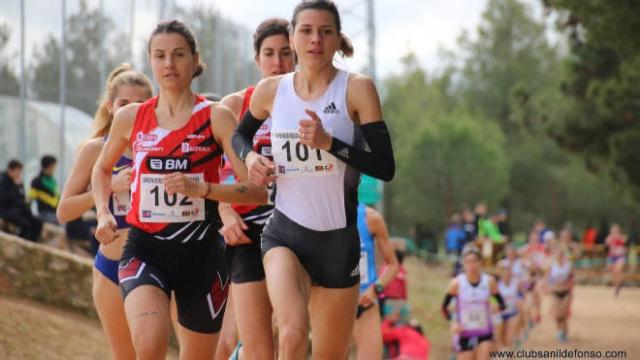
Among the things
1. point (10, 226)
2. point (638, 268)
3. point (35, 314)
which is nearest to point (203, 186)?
point (35, 314)

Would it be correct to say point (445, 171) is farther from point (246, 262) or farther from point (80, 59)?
point (246, 262)

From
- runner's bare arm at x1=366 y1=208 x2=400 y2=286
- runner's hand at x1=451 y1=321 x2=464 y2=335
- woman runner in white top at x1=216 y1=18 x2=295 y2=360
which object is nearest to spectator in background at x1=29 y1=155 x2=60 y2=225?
runner's hand at x1=451 y1=321 x2=464 y2=335

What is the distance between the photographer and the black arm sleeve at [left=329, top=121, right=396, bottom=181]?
546cm

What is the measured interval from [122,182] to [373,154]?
1832 millimetres

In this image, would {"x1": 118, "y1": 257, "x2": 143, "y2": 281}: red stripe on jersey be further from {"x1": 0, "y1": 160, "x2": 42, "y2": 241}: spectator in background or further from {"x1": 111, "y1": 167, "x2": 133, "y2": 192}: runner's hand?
{"x1": 0, "y1": 160, "x2": 42, "y2": 241}: spectator in background

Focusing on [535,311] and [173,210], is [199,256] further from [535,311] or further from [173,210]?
[535,311]

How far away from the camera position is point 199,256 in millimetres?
6012

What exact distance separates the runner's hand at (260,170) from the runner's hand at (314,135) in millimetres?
288

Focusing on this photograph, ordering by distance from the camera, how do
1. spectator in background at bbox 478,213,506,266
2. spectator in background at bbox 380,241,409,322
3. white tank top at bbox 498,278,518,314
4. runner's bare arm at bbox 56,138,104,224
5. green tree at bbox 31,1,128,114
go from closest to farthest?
runner's bare arm at bbox 56,138,104,224, spectator in background at bbox 380,241,409,322, white tank top at bbox 498,278,518,314, green tree at bbox 31,1,128,114, spectator in background at bbox 478,213,506,266

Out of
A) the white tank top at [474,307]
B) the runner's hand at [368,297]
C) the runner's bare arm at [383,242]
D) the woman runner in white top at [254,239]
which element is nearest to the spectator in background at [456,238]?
the white tank top at [474,307]

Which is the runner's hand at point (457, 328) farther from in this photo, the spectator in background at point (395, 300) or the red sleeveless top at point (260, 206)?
the red sleeveless top at point (260, 206)

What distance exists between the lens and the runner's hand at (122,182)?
667 cm

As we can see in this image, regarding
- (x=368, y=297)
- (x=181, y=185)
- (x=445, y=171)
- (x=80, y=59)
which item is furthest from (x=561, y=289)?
(x=445, y=171)

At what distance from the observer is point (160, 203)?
19.4 feet
